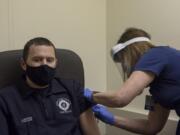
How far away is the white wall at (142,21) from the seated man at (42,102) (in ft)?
3.30

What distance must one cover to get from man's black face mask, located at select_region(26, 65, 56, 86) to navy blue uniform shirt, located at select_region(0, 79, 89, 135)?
0.06m

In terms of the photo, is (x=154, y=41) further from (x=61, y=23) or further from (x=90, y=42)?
(x=61, y=23)

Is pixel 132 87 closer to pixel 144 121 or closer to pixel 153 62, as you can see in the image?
pixel 153 62

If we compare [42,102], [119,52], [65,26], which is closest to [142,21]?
[65,26]

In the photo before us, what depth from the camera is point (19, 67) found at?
1856mm

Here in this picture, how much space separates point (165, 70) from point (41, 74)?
0.68 m

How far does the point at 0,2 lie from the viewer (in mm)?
2258

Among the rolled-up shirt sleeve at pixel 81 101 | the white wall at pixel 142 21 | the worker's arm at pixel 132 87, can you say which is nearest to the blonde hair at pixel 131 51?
the worker's arm at pixel 132 87

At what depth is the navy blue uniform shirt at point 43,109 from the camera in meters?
1.66

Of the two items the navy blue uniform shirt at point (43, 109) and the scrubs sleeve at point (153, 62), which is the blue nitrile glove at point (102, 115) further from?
the scrubs sleeve at point (153, 62)

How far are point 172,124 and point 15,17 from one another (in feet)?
4.81

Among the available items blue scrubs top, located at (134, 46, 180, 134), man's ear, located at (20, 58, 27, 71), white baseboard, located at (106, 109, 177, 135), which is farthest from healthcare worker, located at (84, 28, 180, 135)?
white baseboard, located at (106, 109, 177, 135)

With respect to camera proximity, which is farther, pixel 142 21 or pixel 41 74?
pixel 142 21

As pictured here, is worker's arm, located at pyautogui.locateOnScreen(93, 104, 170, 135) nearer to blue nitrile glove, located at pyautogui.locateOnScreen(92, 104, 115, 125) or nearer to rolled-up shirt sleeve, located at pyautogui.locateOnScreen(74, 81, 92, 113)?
blue nitrile glove, located at pyautogui.locateOnScreen(92, 104, 115, 125)
